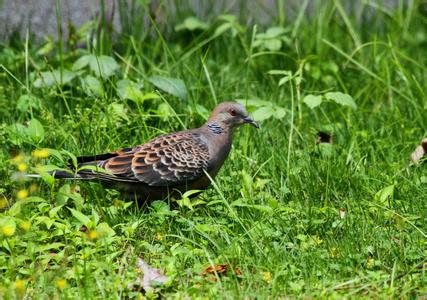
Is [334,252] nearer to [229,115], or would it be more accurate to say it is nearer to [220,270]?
[220,270]

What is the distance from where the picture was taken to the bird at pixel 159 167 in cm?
512

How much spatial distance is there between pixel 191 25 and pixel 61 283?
3.96 meters

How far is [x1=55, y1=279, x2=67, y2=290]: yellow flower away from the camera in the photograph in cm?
382

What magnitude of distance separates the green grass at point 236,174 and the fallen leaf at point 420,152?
10 cm

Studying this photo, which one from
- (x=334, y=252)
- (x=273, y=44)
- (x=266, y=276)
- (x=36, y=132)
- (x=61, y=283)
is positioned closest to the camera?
(x=61, y=283)

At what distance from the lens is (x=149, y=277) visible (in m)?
4.25

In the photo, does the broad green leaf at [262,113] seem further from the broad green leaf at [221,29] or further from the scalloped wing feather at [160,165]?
the broad green leaf at [221,29]

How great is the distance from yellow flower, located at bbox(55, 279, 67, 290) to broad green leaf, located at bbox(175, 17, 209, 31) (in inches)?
149

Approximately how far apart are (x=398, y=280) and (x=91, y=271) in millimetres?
1420

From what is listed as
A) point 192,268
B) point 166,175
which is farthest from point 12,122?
point 192,268

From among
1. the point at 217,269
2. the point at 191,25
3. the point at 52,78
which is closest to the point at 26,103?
the point at 52,78

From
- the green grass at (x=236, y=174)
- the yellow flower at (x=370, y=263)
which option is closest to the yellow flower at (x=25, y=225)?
the green grass at (x=236, y=174)

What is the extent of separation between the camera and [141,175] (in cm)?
515

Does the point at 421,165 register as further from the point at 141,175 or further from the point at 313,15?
the point at 313,15
